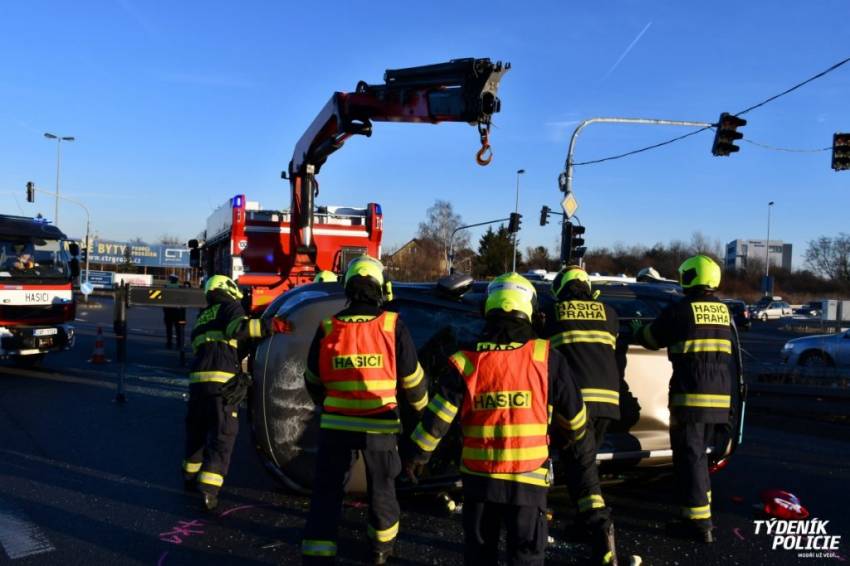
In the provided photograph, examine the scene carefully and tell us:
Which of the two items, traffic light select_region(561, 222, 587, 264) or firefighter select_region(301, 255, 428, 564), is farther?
traffic light select_region(561, 222, 587, 264)

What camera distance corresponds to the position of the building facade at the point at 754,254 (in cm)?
9238

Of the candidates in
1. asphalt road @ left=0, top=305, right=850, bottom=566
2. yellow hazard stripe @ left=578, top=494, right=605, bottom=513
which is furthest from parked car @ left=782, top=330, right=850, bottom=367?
yellow hazard stripe @ left=578, top=494, right=605, bottom=513

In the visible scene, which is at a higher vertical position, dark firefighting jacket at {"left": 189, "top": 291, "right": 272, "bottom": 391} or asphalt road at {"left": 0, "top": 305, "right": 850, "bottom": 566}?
dark firefighting jacket at {"left": 189, "top": 291, "right": 272, "bottom": 391}

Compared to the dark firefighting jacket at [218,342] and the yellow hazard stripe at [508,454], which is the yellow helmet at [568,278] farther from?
the dark firefighting jacket at [218,342]

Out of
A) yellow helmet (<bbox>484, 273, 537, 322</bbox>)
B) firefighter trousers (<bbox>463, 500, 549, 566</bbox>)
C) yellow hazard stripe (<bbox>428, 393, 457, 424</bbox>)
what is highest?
yellow helmet (<bbox>484, 273, 537, 322</bbox>)

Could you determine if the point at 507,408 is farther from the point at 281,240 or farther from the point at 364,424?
the point at 281,240

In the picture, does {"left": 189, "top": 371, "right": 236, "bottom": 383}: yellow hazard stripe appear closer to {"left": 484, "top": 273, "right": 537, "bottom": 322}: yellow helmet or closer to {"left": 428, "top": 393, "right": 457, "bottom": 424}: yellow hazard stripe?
{"left": 428, "top": 393, "right": 457, "bottom": 424}: yellow hazard stripe

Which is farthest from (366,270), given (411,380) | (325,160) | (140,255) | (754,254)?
(754,254)

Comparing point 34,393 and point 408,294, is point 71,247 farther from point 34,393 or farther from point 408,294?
point 408,294

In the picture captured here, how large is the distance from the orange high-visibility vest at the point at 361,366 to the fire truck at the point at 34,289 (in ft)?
32.2

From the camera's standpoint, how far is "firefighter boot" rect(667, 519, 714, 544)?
4387 millimetres

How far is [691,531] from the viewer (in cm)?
444

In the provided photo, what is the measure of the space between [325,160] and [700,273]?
6944 millimetres

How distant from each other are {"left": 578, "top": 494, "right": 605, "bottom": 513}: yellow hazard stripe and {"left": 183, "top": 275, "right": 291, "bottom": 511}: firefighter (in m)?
2.32
